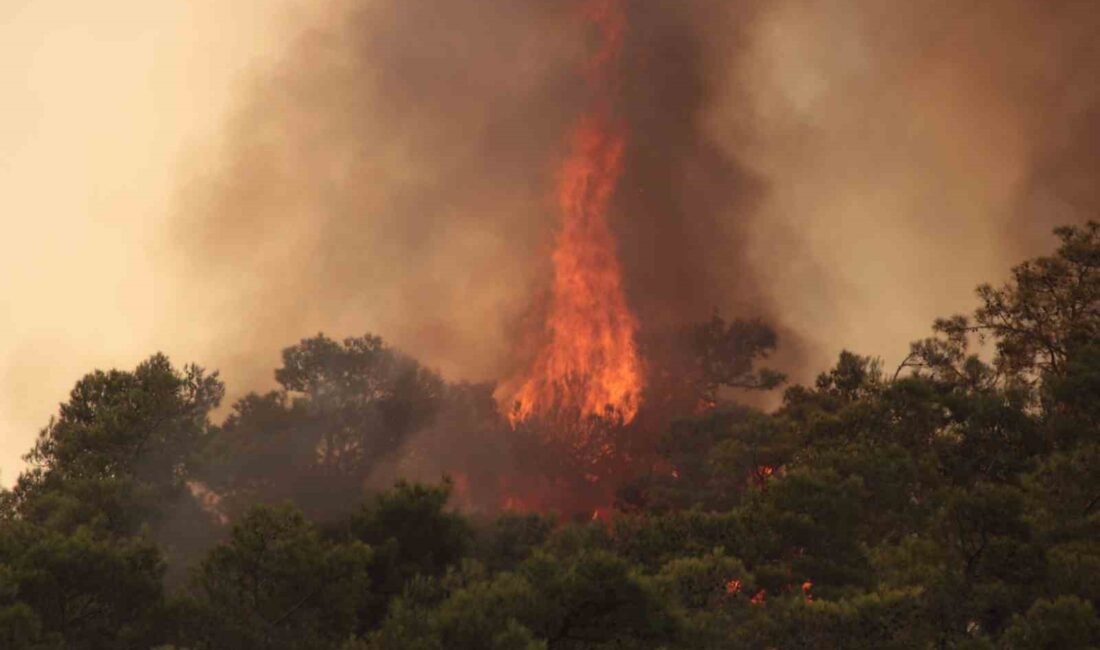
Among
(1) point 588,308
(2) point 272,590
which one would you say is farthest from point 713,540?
(1) point 588,308

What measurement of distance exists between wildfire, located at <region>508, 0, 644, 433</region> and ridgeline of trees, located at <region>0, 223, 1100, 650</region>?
17144 millimetres

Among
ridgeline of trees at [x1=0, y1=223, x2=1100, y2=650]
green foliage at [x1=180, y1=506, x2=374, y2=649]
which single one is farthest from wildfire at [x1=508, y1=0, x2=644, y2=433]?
green foliage at [x1=180, y1=506, x2=374, y2=649]

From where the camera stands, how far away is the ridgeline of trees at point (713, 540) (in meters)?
22.9

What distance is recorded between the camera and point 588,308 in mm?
75188

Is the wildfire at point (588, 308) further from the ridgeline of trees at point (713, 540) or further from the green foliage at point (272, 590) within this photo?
the green foliage at point (272, 590)

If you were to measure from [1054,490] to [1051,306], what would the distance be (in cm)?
1371

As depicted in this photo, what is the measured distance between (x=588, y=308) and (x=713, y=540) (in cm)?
4558

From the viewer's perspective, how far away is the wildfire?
227 ft

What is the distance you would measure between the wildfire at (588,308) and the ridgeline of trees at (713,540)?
1714 centimetres

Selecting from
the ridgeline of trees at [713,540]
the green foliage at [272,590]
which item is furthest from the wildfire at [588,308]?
the green foliage at [272,590]

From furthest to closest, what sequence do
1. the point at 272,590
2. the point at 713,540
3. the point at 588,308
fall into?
the point at 588,308 → the point at 713,540 → the point at 272,590

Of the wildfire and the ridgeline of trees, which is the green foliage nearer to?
the ridgeline of trees

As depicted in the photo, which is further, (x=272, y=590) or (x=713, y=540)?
(x=713, y=540)

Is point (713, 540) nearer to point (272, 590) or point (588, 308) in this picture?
point (272, 590)
